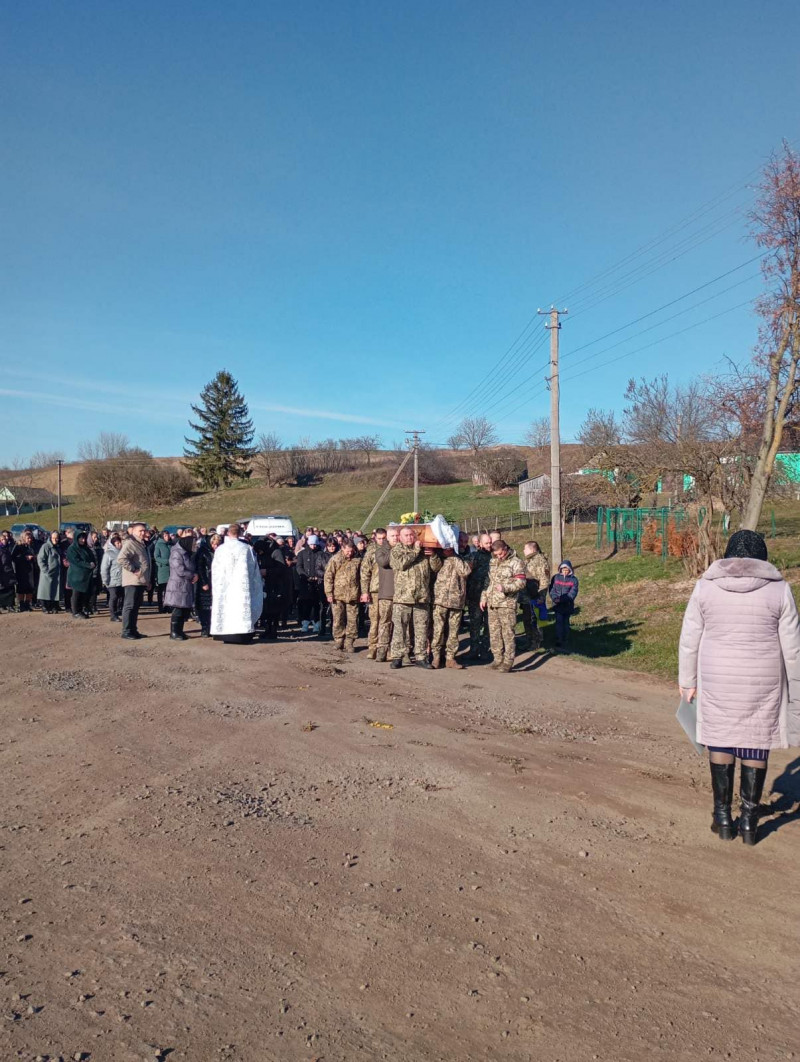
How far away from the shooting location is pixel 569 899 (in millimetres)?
Result: 4199

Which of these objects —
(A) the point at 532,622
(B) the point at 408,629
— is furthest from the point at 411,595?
(A) the point at 532,622

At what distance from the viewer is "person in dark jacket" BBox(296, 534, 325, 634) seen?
45.5ft

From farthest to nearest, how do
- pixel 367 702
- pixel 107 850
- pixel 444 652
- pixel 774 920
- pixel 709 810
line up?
pixel 444 652, pixel 367 702, pixel 709 810, pixel 107 850, pixel 774 920

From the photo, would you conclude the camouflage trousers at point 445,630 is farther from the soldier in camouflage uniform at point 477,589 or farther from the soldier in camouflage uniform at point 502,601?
the soldier in camouflage uniform at point 477,589

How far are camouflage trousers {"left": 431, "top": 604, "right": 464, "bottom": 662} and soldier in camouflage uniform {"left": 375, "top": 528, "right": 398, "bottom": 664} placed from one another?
2.32 feet

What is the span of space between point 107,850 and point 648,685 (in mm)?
7343

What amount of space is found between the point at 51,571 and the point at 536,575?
32.4ft

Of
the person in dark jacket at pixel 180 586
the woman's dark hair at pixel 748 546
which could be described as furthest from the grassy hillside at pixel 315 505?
the woman's dark hair at pixel 748 546

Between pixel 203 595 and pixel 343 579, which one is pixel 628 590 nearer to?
pixel 343 579

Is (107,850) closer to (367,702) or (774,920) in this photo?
(774,920)

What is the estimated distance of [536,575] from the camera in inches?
473

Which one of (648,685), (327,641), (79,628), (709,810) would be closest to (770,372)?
(648,685)

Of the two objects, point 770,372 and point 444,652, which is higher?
point 770,372

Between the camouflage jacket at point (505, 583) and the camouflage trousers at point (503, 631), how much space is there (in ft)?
0.34
